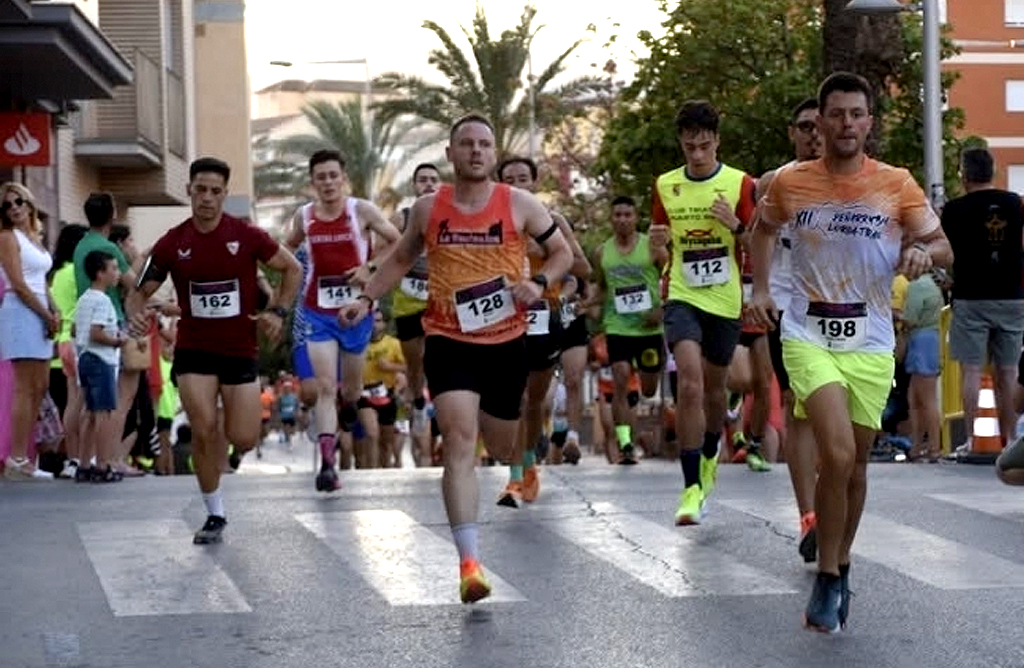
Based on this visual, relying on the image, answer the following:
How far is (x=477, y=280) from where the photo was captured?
10.6m

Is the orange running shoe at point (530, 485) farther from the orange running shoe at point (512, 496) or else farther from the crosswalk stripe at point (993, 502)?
the crosswalk stripe at point (993, 502)

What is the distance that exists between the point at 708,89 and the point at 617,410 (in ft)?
84.6

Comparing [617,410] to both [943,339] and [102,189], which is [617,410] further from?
[102,189]

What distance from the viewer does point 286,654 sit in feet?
29.0

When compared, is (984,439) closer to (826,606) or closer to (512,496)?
(512,496)

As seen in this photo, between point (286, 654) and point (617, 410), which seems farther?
point (617, 410)

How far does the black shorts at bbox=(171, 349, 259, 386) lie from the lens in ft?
41.8

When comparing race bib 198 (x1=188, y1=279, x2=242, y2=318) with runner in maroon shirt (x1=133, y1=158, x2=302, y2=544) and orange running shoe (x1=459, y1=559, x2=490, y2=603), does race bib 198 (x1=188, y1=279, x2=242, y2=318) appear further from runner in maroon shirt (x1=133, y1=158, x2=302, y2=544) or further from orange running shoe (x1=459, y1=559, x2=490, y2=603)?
Result: orange running shoe (x1=459, y1=559, x2=490, y2=603)

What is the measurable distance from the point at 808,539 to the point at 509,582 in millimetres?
1292

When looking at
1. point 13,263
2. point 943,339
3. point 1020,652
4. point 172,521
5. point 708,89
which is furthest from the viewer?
point 708,89

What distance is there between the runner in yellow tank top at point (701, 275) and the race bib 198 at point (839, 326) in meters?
3.55

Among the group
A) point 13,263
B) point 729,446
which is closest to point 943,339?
point 729,446

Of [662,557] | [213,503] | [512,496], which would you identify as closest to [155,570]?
[213,503]

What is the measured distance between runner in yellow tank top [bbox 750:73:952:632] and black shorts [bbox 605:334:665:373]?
9682 mm
